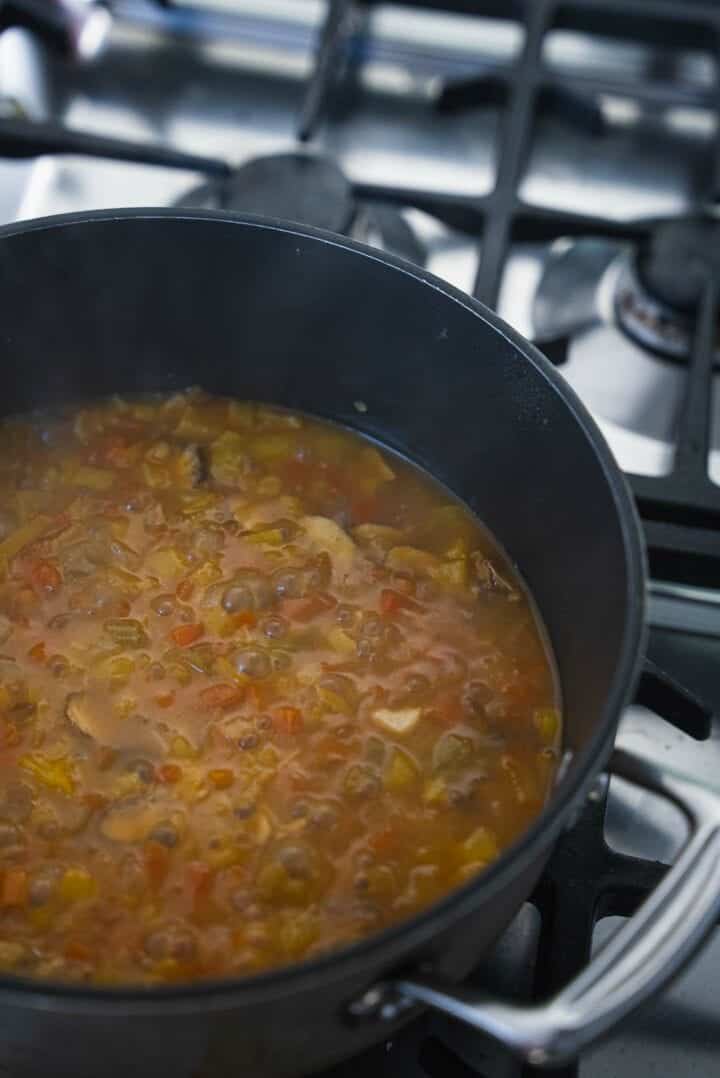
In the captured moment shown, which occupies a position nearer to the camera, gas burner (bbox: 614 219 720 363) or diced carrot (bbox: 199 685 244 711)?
diced carrot (bbox: 199 685 244 711)

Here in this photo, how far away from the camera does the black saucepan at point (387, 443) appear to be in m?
1.18

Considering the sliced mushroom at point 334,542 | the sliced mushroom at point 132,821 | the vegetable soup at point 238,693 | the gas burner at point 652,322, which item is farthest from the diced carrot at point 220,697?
the gas burner at point 652,322

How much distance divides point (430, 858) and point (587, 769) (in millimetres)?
450

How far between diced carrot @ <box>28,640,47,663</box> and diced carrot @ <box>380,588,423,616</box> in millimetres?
509

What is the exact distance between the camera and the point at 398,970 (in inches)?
48.7

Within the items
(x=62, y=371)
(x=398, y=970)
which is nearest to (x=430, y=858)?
(x=398, y=970)

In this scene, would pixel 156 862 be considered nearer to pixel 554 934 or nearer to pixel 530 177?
pixel 554 934

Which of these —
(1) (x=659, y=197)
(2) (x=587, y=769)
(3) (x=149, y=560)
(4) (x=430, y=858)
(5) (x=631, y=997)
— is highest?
(1) (x=659, y=197)

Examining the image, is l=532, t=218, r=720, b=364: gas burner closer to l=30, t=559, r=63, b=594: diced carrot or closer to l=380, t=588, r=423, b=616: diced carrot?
l=380, t=588, r=423, b=616: diced carrot

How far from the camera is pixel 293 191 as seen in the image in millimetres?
2371

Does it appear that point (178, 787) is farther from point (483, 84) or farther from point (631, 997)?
point (483, 84)

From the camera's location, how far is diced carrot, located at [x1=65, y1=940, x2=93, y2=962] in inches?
62.0

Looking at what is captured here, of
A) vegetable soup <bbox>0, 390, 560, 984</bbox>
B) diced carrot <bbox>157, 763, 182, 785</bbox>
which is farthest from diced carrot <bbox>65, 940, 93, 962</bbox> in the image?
diced carrot <bbox>157, 763, 182, 785</bbox>

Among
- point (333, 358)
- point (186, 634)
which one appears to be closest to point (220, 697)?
point (186, 634)
